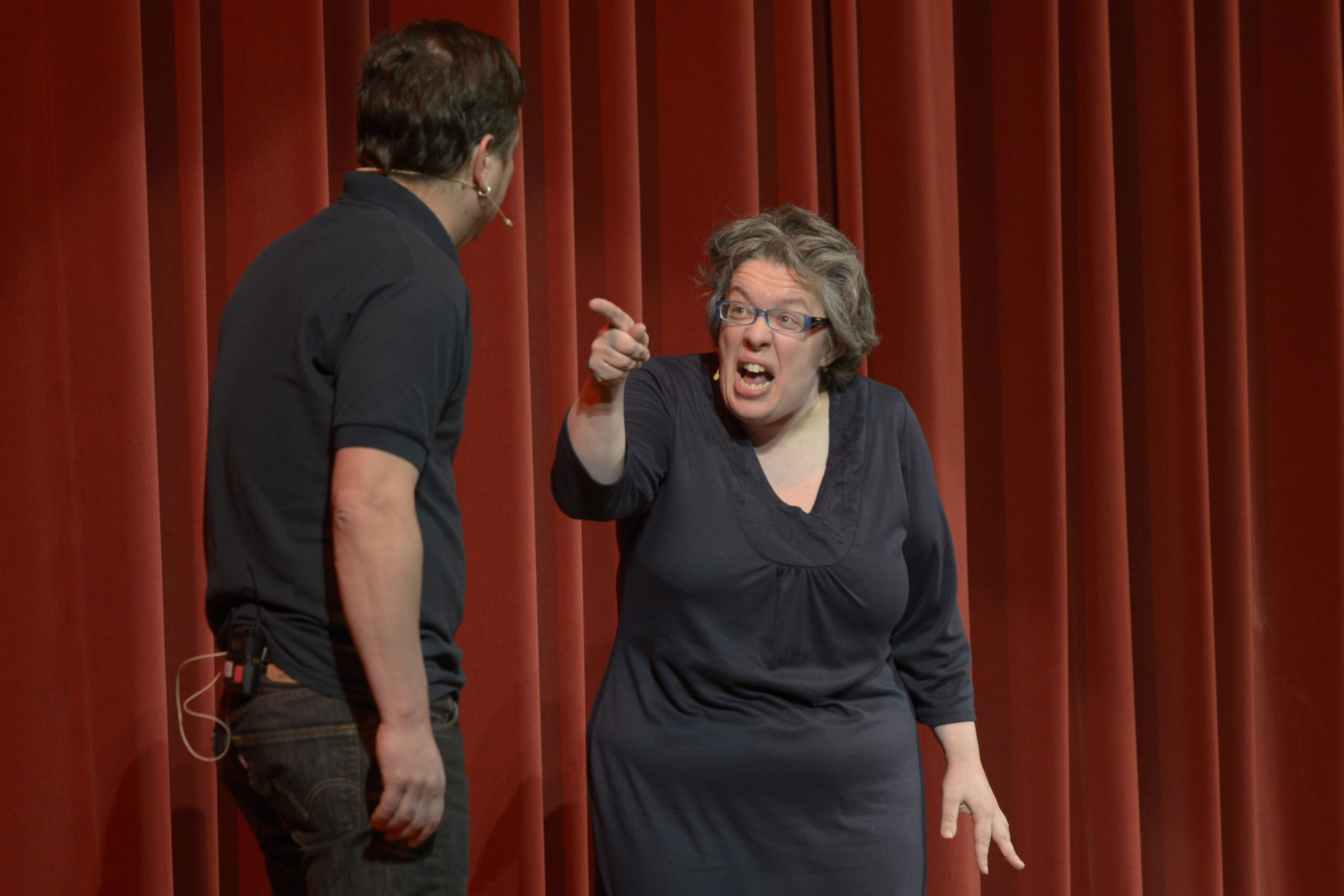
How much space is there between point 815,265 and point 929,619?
0.57 m

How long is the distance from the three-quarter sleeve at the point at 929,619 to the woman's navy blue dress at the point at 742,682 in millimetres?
61

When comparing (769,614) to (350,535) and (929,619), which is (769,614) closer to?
(929,619)

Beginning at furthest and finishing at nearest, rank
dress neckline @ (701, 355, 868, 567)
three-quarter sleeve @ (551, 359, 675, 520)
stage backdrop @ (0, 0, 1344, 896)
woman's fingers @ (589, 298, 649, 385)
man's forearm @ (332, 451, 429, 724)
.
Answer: stage backdrop @ (0, 0, 1344, 896) < dress neckline @ (701, 355, 868, 567) < three-quarter sleeve @ (551, 359, 675, 520) < woman's fingers @ (589, 298, 649, 385) < man's forearm @ (332, 451, 429, 724)

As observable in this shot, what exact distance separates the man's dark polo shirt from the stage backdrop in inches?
35.9

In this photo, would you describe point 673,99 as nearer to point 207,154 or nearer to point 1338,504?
point 207,154

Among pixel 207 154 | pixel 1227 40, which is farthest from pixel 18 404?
pixel 1227 40

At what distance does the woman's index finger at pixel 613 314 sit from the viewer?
49.2 inches

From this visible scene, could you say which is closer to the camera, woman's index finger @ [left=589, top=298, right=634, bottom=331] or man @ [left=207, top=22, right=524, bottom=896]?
man @ [left=207, top=22, right=524, bottom=896]

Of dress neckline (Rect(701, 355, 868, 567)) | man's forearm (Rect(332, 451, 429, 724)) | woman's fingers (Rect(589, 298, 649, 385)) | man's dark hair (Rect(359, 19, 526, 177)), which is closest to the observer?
man's forearm (Rect(332, 451, 429, 724))

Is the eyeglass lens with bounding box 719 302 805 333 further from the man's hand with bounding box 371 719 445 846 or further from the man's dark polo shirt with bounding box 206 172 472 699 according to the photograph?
the man's hand with bounding box 371 719 445 846

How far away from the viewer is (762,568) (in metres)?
1.56

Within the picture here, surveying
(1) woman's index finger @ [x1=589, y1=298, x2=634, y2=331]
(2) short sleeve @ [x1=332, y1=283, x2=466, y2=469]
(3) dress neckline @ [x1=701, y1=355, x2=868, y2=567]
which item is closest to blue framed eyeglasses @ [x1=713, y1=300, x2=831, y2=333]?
(3) dress neckline @ [x1=701, y1=355, x2=868, y2=567]

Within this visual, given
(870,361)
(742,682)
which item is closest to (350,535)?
(742,682)

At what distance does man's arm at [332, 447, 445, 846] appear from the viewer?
1005mm
